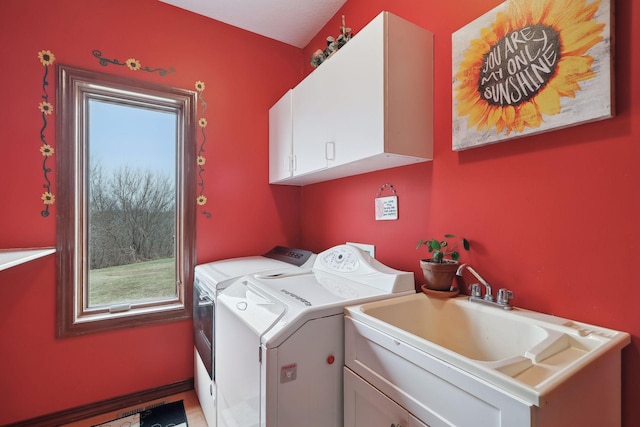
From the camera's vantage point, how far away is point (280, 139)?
2152mm

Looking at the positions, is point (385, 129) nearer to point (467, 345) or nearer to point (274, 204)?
point (467, 345)

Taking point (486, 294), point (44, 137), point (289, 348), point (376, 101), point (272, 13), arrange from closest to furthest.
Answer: point (289, 348) → point (486, 294) → point (376, 101) → point (44, 137) → point (272, 13)

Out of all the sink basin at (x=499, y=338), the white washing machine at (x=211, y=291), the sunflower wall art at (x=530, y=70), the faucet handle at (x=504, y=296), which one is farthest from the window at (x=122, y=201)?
the faucet handle at (x=504, y=296)

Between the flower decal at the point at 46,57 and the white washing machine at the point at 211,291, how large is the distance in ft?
4.95

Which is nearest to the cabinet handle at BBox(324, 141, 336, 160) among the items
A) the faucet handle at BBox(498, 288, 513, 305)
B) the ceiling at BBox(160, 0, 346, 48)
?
the faucet handle at BBox(498, 288, 513, 305)

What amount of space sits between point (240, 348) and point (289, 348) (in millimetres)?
316

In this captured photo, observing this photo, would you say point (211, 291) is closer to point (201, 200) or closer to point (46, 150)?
point (201, 200)

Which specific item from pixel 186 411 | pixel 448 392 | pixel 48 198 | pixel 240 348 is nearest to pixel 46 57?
pixel 48 198

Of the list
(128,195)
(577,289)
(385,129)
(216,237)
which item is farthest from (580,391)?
(128,195)

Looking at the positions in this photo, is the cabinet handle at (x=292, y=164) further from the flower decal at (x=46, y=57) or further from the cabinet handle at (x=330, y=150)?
the flower decal at (x=46, y=57)

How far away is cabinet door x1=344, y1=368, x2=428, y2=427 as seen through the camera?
0.88 meters

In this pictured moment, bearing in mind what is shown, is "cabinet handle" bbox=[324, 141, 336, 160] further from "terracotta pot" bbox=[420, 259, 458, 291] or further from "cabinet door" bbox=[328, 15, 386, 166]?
"terracotta pot" bbox=[420, 259, 458, 291]

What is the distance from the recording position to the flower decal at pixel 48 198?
1.70m

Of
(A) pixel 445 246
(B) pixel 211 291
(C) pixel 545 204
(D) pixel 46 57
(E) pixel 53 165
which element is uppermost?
(D) pixel 46 57
